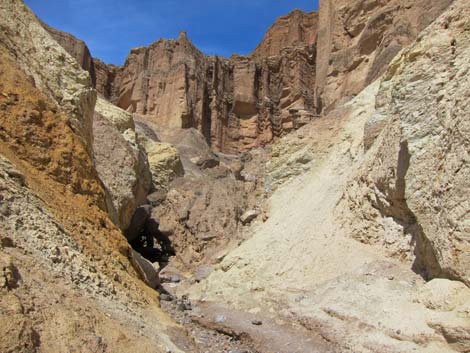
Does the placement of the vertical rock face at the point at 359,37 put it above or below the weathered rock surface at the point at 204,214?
above

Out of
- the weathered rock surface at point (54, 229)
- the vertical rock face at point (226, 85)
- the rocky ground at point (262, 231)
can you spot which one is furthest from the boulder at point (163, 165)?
the weathered rock surface at point (54, 229)

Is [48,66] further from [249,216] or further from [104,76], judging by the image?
[104,76]

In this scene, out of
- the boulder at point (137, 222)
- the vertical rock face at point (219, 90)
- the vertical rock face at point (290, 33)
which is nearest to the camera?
the boulder at point (137, 222)

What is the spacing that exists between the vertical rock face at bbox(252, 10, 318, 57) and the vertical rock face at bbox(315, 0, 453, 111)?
1979cm

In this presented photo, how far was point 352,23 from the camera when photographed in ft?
91.5

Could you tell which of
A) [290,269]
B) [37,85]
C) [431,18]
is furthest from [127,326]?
[431,18]

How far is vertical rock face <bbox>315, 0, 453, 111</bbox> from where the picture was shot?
20.5m

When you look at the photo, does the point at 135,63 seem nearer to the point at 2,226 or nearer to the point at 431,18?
the point at 431,18

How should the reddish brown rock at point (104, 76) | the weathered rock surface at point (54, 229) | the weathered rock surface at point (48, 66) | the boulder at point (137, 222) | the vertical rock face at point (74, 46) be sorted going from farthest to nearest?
the reddish brown rock at point (104, 76)
the vertical rock face at point (74, 46)
the boulder at point (137, 222)
the weathered rock surface at point (48, 66)
the weathered rock surface at point (54, 229)

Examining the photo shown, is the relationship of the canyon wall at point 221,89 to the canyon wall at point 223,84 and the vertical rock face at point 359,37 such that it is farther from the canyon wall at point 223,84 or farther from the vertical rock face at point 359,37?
the vertical rock face at point 359,37

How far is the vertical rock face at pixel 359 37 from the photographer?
20531 millimetres

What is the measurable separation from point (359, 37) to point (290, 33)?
27.5 metres

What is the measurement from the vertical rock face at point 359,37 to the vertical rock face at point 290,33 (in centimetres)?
1979

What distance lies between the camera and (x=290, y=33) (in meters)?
53.2
